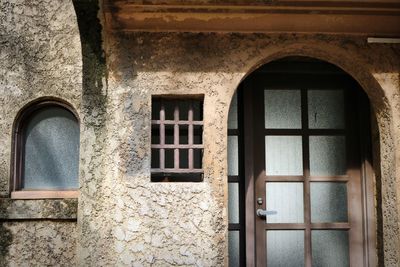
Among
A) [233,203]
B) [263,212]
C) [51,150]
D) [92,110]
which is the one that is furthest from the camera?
[233,203]

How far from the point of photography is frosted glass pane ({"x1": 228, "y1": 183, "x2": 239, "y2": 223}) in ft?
15.3

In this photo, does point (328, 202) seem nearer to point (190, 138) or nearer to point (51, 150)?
point (190, 138)

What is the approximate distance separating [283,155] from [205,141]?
41.9 inches

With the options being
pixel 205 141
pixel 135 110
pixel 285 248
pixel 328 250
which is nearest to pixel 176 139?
pixel 205 141

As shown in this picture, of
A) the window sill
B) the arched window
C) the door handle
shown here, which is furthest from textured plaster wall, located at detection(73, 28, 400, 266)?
the door handle

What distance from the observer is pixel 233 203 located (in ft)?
15.4

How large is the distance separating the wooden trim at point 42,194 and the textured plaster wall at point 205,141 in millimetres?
443

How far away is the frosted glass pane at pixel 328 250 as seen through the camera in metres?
4.66

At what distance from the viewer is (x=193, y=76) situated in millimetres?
3980

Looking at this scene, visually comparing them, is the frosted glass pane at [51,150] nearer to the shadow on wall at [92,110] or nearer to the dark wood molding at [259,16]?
the shadow on wall at [92,110]

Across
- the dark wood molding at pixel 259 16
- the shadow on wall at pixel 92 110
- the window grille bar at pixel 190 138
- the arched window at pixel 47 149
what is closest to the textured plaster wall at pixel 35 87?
the arched window at pixel 47 149

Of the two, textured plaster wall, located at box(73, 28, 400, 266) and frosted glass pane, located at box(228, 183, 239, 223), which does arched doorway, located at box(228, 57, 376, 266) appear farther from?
textured plaster wall, located at box(73, 28, 400, 266)

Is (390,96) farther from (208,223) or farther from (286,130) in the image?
(208,223)

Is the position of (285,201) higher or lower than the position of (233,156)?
lower
